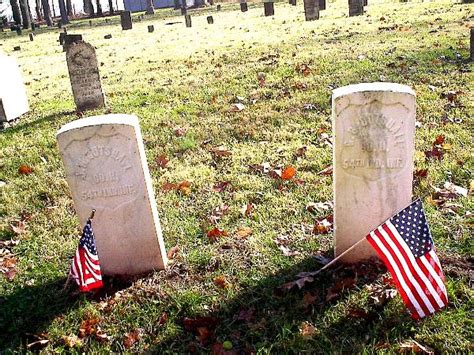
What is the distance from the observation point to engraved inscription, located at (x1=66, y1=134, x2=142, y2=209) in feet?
12.5

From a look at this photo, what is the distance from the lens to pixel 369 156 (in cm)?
368

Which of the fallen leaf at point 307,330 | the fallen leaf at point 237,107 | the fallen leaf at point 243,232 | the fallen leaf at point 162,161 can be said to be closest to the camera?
the fallen leaf at point 307,330

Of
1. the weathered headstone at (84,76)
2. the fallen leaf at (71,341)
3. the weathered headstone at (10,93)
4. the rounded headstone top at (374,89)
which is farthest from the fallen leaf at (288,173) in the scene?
the weathered headstone at (10,93)

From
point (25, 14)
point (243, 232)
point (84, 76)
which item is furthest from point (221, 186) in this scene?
point (25, 14)

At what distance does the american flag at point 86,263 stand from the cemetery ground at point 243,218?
263 mm

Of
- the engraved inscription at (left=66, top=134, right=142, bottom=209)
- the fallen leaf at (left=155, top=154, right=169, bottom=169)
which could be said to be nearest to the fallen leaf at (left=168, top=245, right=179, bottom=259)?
the engraved inscription at (left=66, top=134, right=142, bottom=209)

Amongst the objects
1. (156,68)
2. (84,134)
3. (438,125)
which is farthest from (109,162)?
(156,68)

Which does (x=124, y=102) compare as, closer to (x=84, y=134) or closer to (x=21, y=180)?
(x=21, y=180)

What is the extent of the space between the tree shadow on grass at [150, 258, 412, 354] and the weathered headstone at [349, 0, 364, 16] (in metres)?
17.4

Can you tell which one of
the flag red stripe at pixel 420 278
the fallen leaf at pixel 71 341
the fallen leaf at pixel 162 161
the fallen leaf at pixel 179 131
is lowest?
the fallen leaf at pixel 71 341

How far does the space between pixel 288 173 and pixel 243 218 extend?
1054mm

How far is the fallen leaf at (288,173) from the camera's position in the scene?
5.70 m

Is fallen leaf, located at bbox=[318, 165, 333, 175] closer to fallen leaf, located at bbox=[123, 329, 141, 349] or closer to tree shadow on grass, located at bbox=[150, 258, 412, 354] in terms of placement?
tree shadow on grass, located at bbox=[150, 258, 412, 354]

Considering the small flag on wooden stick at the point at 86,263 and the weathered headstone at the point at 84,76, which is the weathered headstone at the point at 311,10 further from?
the small flag on wooden stick at the point at 86,263
